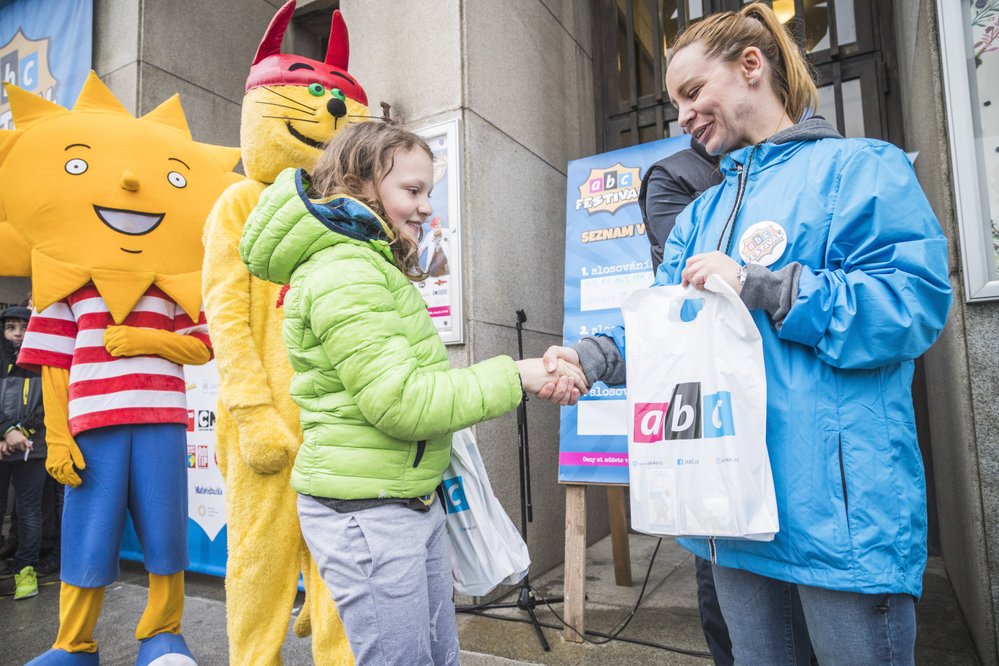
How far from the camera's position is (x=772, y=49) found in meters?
1.50

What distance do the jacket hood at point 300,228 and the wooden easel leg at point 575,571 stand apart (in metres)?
1.98

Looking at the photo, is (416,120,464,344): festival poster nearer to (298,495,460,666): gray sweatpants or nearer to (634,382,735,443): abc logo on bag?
(298,495,460,666): gray sweatpants

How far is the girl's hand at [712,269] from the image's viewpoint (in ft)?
4.17

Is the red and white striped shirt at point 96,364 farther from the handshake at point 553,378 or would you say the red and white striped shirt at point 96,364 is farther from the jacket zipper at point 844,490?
the jacket zipper at point 844,490

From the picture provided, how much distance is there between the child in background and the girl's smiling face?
4139mm

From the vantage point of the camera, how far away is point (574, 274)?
138 inches

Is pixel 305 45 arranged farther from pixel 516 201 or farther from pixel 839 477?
pixel 839 477

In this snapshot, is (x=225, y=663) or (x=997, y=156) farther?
(x=225, y=663)

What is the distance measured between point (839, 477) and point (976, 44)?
2064 mm

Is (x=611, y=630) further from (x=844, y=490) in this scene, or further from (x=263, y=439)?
(x=844, y=490)

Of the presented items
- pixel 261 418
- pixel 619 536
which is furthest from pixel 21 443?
pixel 619 536

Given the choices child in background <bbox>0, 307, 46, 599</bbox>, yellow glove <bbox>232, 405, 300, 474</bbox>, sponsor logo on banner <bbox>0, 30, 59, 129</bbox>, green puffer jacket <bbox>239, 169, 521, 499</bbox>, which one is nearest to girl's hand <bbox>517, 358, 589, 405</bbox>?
green puffer jacket <bbox>239, 169, 521, 499</bbox>

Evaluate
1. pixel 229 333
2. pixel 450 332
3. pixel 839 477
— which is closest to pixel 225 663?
pixel 229 333

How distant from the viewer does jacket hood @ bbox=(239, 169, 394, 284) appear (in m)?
1.48
